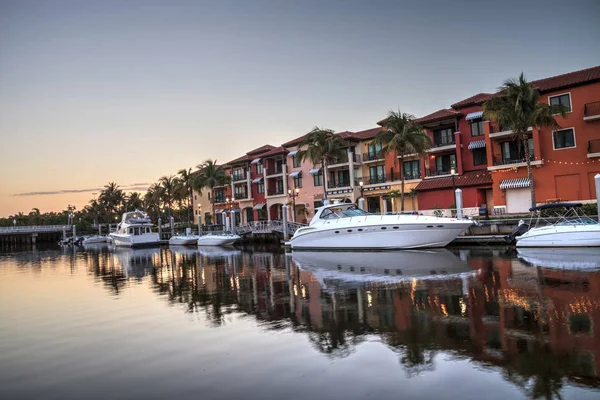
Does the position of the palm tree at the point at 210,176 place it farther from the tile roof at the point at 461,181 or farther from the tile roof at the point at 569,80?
the tile roof at the point at 569,80

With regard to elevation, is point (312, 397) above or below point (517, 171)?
below

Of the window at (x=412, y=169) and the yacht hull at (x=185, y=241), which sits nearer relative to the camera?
the window at (x=412, y=169)

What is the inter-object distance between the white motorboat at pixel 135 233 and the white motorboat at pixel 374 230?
102ft

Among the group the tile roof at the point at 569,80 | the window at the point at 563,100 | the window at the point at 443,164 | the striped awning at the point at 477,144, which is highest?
the tile roof at the point at 569,80

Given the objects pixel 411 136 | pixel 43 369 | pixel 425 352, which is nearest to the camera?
pixel 425 352

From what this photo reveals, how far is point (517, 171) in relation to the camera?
3438cm

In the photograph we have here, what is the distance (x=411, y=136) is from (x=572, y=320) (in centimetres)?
2567

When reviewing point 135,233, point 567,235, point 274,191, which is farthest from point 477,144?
point 135,233

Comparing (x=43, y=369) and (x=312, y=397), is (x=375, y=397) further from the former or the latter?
(x=43, y=369)

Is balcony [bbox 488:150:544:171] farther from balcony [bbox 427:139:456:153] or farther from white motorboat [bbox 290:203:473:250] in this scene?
white motorboat [bbox 290:203:473:250]

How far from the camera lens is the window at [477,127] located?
3822 cm

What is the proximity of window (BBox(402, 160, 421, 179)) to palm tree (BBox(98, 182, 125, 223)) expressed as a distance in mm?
77481

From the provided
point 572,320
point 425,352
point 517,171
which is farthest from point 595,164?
point 425,352

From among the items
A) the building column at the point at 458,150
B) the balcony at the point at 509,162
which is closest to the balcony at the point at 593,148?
the balcony at the point at 509,162
